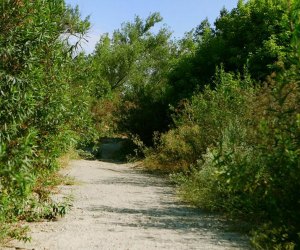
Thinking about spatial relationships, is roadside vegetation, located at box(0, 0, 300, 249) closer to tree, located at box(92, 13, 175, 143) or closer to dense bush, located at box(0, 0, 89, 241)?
dense bush, located at box(0, 0, 89, 241)

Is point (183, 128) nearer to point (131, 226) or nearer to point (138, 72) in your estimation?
point (131, 226)

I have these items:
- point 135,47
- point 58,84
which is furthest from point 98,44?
point 58,84

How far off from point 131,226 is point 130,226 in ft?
0.06

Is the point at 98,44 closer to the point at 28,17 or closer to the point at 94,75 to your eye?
the point at 94,75

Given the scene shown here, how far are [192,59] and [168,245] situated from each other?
772 inches

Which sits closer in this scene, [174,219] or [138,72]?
[174,219]

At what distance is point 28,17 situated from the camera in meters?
5.91

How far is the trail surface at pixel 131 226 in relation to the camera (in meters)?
7.33

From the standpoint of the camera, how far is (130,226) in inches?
342

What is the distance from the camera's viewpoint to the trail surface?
24.0 feet

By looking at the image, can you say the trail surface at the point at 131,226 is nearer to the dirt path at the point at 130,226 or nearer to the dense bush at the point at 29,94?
the dirt path at the point at 130,226

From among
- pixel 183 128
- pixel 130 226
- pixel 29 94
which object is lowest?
pixel 130 226

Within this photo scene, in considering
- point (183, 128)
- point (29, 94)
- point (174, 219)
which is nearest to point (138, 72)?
point (183, 128)

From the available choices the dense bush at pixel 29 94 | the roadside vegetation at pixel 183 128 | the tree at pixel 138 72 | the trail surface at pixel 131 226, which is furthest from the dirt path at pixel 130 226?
the tree at pixel 138 72
